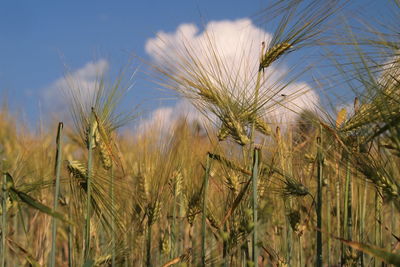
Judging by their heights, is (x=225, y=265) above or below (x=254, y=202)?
below

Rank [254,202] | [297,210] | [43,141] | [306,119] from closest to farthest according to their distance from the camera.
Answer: [254,202]
[306,119]
[297,210]
[43,141]

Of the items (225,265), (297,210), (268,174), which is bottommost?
(225,265)

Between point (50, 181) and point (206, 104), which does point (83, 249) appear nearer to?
point (50, 181)

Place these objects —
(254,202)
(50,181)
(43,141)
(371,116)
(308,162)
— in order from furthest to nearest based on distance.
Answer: (43,141) < (308,162) < (50,181) < (371,116) < (254,202)

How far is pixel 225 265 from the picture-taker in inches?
71.0

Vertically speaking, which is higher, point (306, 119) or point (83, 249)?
point (306, 119)

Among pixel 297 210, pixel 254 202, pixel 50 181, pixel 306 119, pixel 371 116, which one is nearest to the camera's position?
pixel 254 202

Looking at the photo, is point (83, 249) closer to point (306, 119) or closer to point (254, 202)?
point (254, 202)

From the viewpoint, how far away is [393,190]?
1.51 m

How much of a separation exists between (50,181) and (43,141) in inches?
33.7

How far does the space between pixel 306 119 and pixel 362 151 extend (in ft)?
1.05

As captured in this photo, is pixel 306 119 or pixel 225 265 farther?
pixel 306 119

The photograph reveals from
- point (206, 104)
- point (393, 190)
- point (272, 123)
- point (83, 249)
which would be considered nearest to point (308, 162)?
point (272, 123)

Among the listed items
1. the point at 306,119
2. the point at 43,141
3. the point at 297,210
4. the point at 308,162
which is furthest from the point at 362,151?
the point at 43,141
